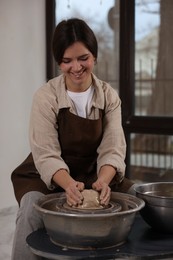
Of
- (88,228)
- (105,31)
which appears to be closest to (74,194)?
(88,228)

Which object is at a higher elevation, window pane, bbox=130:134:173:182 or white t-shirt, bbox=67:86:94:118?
white t-shirt, bbox=67:86:94:118

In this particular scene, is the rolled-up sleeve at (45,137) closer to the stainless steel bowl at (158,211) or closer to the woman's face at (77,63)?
the woman's face at (77,63)

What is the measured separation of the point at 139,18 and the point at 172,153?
834mm

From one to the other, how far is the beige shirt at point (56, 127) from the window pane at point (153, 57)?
43.4 inches

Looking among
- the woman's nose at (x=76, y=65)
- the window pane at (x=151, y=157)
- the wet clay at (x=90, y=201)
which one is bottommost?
the window pane at (x=151, y=157)

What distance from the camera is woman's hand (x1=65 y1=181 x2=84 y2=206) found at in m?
1.12

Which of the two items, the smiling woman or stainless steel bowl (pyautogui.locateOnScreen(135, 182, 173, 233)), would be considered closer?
stainless steel bowl (pyautogui.locateOnScreen(135, 182, 173, 233))

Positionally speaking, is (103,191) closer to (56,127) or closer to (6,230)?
(56,127)

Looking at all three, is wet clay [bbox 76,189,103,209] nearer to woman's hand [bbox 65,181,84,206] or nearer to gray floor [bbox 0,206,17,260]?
woman's hand [bbox 65,181,84,206]

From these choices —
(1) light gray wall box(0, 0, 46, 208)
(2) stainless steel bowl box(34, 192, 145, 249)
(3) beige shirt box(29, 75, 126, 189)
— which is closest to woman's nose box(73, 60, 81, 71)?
(3) beige shirt box(29, 75, 126, 189)

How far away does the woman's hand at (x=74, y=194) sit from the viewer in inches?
43.9

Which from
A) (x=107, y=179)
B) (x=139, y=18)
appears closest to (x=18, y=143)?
(x=139, y=18)

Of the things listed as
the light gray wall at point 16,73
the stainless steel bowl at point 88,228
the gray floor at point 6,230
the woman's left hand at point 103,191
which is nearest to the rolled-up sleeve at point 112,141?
the woman's left hand at point 103,191

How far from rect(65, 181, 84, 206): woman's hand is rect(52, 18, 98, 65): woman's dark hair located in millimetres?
402
